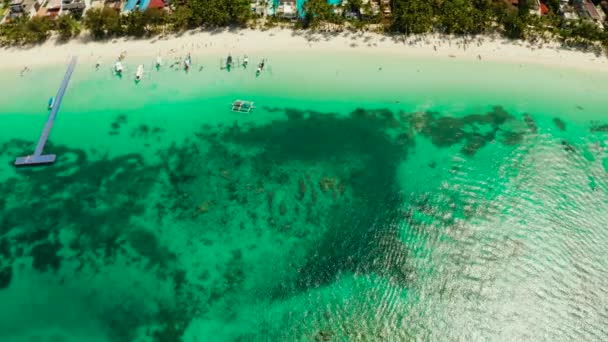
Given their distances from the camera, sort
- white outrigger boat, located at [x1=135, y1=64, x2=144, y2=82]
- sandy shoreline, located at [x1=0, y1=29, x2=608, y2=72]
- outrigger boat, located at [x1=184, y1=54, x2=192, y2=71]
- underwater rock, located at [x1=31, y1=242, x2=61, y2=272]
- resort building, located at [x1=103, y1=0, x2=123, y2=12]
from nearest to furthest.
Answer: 1. underwater rock, located at [x1=31, y1=242, x2=61, y2=272]
2. white outrigger boat, located at [x1=135, y1=64, x2=144, y2=82]
3. outrigger boat, located at [x1=184, y1=54, x2=192, y2=71]
4. sandy shoreline, located at [x1=0, y1=29, x2=608, y2=72]
5. resort building, located at [x1=103, y1=0, x2=123, y2=12]

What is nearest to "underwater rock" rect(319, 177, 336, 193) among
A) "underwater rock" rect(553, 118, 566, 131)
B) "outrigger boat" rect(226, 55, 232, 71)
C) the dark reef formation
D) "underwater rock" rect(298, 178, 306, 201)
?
the dark reef formation

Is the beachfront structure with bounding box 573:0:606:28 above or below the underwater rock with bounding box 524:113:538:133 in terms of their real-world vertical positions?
above

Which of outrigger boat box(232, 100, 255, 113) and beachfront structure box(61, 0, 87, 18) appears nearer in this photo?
outrigger boat box(232, 100, 255, 113)

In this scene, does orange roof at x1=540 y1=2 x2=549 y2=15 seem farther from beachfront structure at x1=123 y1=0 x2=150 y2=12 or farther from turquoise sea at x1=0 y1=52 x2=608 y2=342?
beachfront structure at x1=123 y1=0 x2=150 y2=12

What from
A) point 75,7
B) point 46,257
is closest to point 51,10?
point 75,7

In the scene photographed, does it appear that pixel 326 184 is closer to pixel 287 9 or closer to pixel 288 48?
pixel 288 48

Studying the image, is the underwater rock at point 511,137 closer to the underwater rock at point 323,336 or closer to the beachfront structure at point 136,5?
the underwater rock at point 323,336

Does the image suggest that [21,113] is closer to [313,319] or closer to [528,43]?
[313,319]
